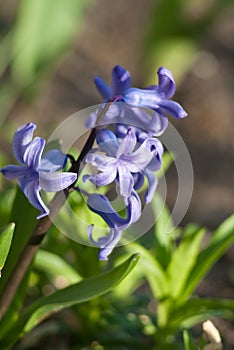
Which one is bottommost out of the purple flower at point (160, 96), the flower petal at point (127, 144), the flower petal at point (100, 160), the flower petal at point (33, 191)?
the flower petal at point (33, 191)

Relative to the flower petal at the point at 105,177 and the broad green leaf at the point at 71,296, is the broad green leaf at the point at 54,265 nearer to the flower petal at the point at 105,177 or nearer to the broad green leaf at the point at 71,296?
the broad green leaf at the point at 71,296

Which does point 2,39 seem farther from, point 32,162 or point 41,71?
point 32,162

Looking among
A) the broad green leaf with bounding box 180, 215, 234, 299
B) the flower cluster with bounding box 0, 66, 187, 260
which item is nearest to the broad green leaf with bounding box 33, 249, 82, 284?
the broad green leaf with bounding box 180, 215, 234, 299

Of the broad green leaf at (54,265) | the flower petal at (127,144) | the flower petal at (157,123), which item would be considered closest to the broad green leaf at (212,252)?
the broad green leaf at (54,265)

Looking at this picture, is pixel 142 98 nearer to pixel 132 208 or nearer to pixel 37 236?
pixel 132 208

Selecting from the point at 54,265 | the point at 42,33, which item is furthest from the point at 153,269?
the point at 42,33

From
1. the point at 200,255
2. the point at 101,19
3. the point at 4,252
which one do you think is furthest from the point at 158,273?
the point at 101,19
